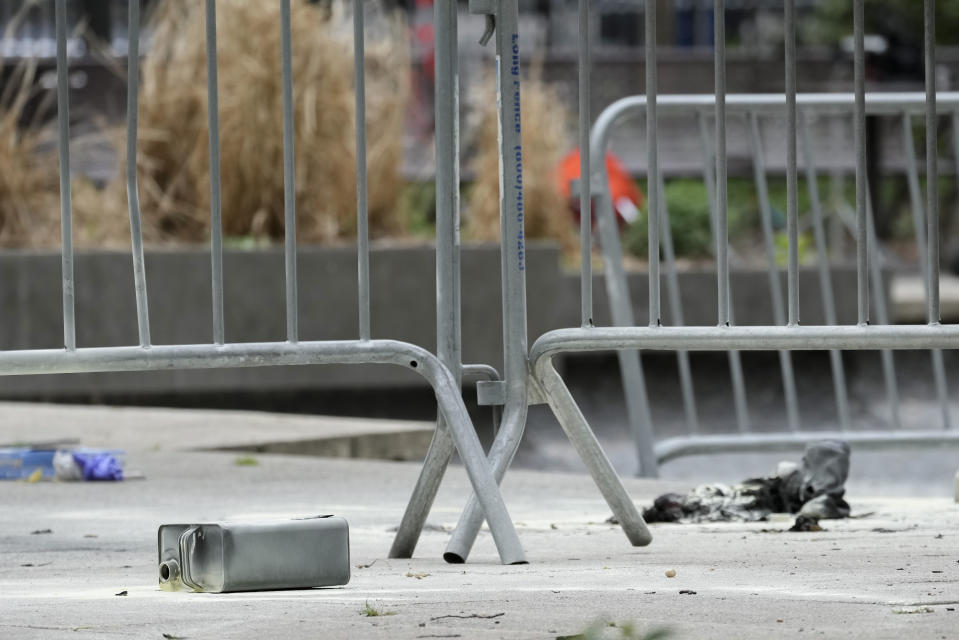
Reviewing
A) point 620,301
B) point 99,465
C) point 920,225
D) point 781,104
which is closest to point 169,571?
point 99,465

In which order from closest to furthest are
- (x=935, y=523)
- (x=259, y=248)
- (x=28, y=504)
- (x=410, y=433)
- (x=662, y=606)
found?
1. (x=662, y=606)
2. (x=935, y=523)
3. (x=28, y=504)
4. (x=410, y=433)
5. (x=259, y=248)

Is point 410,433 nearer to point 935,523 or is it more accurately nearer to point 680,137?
point 935,523

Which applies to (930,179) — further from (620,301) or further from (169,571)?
(620,301)

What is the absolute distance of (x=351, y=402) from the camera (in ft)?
26.7

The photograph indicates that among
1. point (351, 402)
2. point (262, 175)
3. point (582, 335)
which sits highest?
point (262, 175)

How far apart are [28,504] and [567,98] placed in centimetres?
856

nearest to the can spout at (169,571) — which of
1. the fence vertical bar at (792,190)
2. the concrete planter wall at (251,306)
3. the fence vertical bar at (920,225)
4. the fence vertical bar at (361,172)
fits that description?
the fence vertical bar at (361,172)

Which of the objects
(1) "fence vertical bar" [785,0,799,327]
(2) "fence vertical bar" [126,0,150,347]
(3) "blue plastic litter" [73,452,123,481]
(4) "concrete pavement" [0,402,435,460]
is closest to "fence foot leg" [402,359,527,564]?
(2) "fence vertical bar" [126,0,150,347]

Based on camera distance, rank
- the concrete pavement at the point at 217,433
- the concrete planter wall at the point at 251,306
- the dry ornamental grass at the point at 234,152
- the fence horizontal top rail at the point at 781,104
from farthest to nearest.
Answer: the dry ornamental grass at the point at 234,152 → the concrete planter wall at the point at 251,306 → the concrete pavement at the point at 217,433 → the fence horizontal top rail at the point at 781,104

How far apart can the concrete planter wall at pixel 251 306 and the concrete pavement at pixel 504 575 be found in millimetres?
3061

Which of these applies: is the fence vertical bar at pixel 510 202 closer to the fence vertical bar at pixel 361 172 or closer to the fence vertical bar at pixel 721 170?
the fence vertical bar at pixel 361 172

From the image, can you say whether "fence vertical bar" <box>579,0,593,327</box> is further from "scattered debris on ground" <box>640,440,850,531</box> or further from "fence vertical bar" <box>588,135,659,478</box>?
"fence vertical bar" <box>588,135,659,478</box>

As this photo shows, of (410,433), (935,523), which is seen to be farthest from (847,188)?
(935,523)

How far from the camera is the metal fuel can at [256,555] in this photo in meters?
2.63
